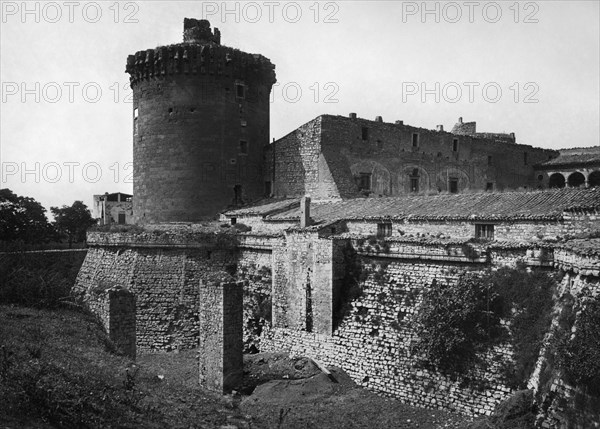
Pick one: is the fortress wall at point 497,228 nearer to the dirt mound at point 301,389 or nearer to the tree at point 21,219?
the dirt mound at point 301,389

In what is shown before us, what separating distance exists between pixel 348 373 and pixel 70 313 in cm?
905

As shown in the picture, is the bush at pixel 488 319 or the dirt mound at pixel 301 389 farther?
the dirt mound at pixel 301 389

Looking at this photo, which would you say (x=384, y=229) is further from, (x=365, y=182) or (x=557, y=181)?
(x=557, y=181)

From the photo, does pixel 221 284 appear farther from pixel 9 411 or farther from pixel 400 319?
pixel 9 411

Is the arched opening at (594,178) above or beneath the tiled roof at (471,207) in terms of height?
above

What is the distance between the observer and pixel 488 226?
59.3 ft

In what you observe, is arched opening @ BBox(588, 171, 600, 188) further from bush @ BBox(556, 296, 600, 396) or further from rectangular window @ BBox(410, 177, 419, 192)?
A: bush @ BBox(556, 296, 600, 396)

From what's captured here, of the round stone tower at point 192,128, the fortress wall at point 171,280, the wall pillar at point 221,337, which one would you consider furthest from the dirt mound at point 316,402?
the round stone tower at point 192,128

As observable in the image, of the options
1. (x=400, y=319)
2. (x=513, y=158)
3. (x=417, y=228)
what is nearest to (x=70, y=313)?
(x=400, y=319)

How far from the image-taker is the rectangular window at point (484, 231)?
18031 mm

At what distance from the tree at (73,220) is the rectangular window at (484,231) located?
47.5m

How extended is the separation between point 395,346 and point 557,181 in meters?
30.6

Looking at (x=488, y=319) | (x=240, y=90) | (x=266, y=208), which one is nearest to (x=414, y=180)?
(x=266, y=208)

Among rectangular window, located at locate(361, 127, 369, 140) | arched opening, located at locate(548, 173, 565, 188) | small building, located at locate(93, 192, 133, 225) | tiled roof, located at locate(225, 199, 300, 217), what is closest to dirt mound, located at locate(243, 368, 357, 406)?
tiled roof, located at locate(225, 199, 300, 217)
